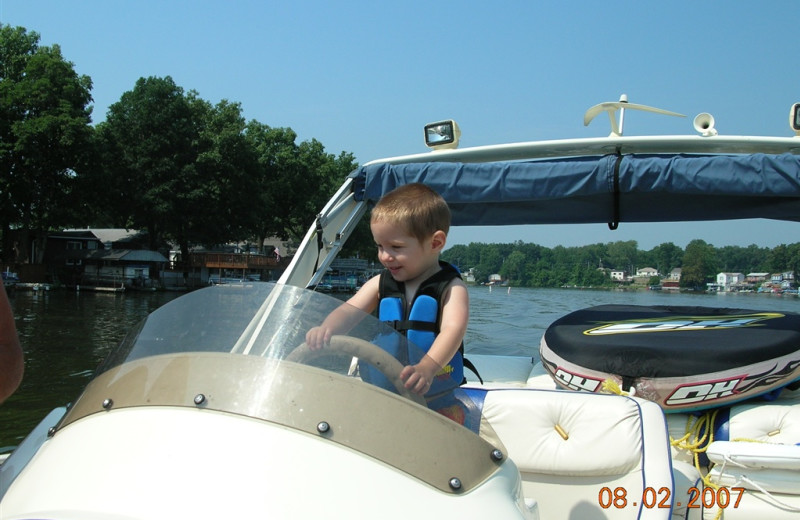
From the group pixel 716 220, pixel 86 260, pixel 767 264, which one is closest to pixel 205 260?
pixel 86 260

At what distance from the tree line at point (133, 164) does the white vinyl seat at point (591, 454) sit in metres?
37.9

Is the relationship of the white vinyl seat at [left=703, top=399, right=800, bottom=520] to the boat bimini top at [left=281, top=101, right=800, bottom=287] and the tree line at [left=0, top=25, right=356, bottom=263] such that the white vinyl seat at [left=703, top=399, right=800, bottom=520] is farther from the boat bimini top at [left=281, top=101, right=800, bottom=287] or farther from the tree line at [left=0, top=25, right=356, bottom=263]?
the tree line at [left=0, top=25, right=356, bottom=263]

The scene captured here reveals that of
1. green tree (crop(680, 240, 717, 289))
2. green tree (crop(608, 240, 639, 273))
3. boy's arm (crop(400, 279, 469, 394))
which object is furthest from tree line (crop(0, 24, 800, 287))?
boy's arm (crop(400, 279, 469, 394))

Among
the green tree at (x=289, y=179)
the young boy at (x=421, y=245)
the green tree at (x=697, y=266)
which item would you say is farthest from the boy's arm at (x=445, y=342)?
the green tree at (x=289, y=179)

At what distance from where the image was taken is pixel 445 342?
1.96 m

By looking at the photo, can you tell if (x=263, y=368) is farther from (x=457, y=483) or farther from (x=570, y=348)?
(x=570, y=348)

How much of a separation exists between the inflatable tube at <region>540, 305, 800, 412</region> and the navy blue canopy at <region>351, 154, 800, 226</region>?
2.67ft

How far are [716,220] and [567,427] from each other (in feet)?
9.21

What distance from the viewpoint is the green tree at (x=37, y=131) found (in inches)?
1353

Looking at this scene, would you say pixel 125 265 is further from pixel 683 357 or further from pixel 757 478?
pixel 757 478

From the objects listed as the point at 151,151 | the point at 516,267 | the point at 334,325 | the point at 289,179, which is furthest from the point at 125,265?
the point at 334,325

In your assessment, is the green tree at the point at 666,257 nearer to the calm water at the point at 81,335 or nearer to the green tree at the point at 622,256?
the calm water at the point at 81,335

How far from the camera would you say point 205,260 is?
4659cm

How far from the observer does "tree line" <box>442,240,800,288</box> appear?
11156mm
